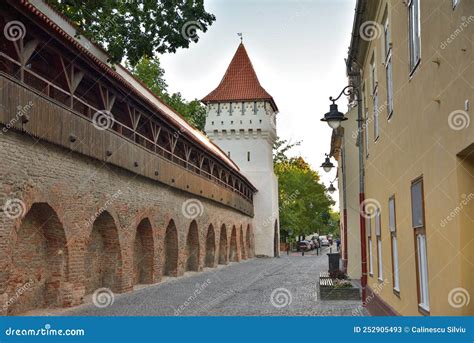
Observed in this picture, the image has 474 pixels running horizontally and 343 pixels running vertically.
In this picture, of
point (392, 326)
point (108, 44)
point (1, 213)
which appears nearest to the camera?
point (392, 326)

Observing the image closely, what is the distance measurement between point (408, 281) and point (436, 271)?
2003 millimetres

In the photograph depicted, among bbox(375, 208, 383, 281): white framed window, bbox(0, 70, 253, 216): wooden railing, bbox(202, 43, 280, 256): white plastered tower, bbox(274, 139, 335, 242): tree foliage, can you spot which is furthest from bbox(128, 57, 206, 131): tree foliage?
bbox(375, 208, 383, 281): white framed window

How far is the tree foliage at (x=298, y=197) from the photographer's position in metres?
59.4

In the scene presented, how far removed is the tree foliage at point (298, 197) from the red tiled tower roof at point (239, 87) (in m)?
9.60

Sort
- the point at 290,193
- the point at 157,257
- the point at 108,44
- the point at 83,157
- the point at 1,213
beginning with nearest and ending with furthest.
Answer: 1. the point at 1,213
2. the point at 108,44
3. the point at 83,157
4. the point at 157,257
5. the point at 290,193

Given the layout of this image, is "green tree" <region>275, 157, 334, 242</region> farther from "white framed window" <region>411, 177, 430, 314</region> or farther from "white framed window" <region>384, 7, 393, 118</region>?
"white framed window" <region>411, 177, 430, 314</region>

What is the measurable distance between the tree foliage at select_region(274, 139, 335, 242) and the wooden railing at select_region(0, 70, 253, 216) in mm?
35168

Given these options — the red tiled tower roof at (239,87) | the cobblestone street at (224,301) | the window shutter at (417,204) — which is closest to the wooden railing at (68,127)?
the cobblestone street at (224,301)

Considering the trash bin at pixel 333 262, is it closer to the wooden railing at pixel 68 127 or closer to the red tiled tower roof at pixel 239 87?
the wooden railing at pixel 68 127

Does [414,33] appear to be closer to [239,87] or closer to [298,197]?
[239,87]

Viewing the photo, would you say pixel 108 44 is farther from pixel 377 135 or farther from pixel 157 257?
pixel 157 257

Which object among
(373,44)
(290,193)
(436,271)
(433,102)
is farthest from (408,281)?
(290,193)

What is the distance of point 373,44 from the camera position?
11.8 metres

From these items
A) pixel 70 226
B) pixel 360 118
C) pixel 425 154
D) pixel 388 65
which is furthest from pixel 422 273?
pixel 70 226
